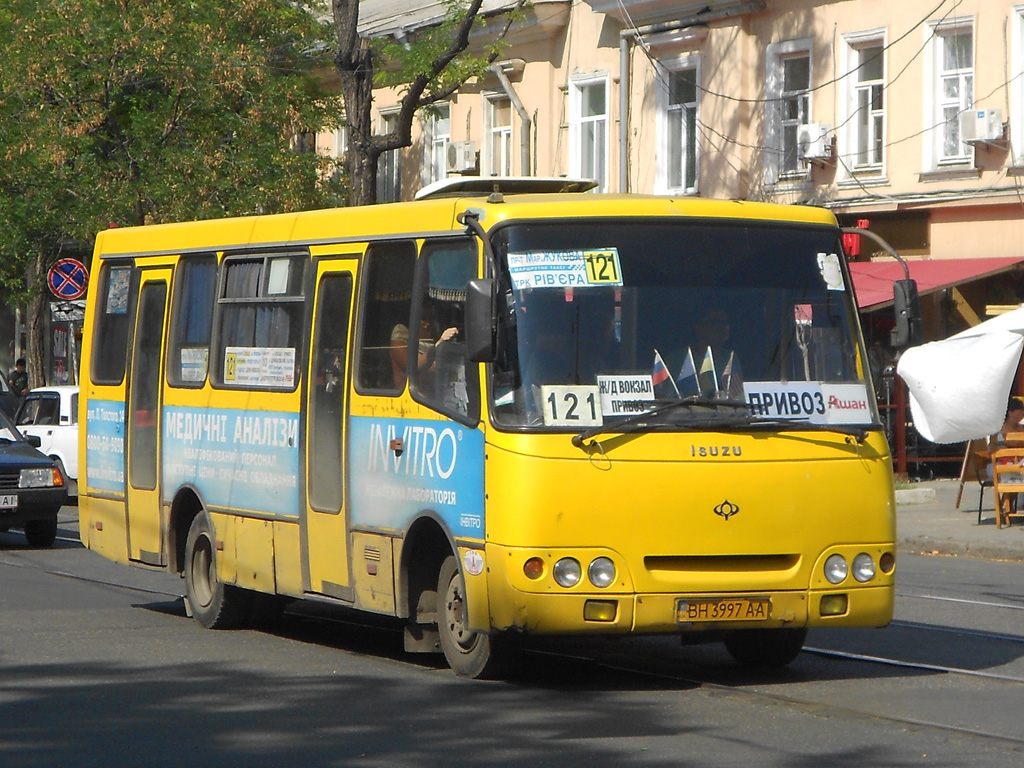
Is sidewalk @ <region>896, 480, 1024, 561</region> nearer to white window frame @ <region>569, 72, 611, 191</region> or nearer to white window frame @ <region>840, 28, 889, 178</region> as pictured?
white window frame @ <region>840, 28, 889, 178</region>

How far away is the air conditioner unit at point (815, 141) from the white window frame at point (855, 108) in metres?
0.25

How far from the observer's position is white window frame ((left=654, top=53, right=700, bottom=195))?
97.6ft

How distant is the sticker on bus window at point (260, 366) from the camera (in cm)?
1101

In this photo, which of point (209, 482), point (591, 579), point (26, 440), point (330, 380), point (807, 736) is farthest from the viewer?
point (26, 440)

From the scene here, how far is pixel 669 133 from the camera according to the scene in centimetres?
3025

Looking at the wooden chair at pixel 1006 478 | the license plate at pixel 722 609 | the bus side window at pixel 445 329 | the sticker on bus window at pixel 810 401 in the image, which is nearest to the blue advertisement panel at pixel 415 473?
the bus side window at pixel 445 329

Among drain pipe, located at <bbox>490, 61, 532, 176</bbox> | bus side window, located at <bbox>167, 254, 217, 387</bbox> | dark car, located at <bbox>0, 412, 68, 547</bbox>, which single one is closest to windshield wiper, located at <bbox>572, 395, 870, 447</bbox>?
bus side window, located at <bbox>167, 254, 217, 387</bbox>

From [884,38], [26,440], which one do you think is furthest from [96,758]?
[884,38]

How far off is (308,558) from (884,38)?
17.9 meters

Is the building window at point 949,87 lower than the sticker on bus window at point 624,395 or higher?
higher

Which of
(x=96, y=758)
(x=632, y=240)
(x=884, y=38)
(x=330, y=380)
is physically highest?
(x=884, y=38)

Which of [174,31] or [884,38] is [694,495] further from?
[174,31]

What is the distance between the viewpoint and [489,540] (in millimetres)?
8805

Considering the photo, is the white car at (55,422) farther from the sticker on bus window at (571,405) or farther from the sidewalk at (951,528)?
the sticker on bus window at (571,405)
